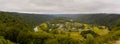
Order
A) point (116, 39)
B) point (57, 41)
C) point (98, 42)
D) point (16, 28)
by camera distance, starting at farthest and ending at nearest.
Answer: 1. point (16, 28)
2. point (57, 41)
3. point (116, 39)
4. point (98, 42)

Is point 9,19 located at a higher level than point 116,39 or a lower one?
lower

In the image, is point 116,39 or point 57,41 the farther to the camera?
point 57,41

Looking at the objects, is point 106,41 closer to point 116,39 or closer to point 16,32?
point 116,39

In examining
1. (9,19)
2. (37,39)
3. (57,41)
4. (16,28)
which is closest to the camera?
(57,41)

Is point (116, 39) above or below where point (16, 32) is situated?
above

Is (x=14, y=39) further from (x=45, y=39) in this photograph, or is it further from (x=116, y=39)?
(x=116, y=39)

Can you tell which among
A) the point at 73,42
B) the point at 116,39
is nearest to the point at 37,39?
the point at 73,42

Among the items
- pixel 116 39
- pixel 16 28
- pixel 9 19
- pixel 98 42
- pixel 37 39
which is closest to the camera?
pixel 98 42

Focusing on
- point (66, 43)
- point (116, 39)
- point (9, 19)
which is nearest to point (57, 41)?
point (66, 43)

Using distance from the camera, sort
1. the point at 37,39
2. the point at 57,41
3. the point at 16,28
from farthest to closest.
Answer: the point at 16,28 < the point at 37,39 < the point at 57,41
